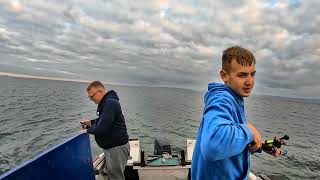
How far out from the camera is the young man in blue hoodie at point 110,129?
230 inches

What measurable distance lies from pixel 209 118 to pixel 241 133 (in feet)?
0.63

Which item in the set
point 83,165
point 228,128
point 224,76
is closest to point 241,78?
point 224,76

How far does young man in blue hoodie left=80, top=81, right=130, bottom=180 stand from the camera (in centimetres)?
585

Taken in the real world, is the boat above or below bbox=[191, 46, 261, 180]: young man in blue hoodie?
below

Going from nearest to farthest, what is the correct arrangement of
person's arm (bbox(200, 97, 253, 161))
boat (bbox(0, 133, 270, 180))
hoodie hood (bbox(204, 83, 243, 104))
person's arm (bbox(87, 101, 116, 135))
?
person's arm (bbox(200, 97, 253, 161)) < hoodie hood (bbox(204, 83, 243, 104)) < boat (bbox(0, 133, 270, 180)) < person's arm (bbox(87, 101, 116, 135))

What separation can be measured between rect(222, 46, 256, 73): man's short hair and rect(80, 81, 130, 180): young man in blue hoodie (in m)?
4.28

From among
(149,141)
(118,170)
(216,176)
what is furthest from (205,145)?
(149,141)

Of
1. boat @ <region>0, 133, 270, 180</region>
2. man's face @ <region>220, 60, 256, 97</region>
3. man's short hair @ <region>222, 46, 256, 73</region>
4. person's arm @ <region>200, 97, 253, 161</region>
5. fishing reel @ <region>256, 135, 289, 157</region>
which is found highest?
man's short hair @ <region>222, 46, 256, 73</region>

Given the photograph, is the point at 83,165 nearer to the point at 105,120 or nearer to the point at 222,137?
the point at 105,120

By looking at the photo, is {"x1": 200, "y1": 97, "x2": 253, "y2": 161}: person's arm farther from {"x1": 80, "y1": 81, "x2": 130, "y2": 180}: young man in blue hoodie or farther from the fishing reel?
{"x1": 80, "y1": 81, "x2": 130, "y2": 180}: young man in blue hoodie

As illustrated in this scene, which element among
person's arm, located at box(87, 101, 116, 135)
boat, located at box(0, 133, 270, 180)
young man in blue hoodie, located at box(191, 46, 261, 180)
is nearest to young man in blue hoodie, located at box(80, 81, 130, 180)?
person's arm, located at box(87, 101, 116, 135)

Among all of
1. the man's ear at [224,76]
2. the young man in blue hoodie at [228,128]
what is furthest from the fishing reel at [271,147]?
the man's ear at [224,76]

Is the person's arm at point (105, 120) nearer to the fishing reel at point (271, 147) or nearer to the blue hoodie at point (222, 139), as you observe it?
the blue hoodie at point (222, 139)

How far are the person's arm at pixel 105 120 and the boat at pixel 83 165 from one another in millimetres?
858
